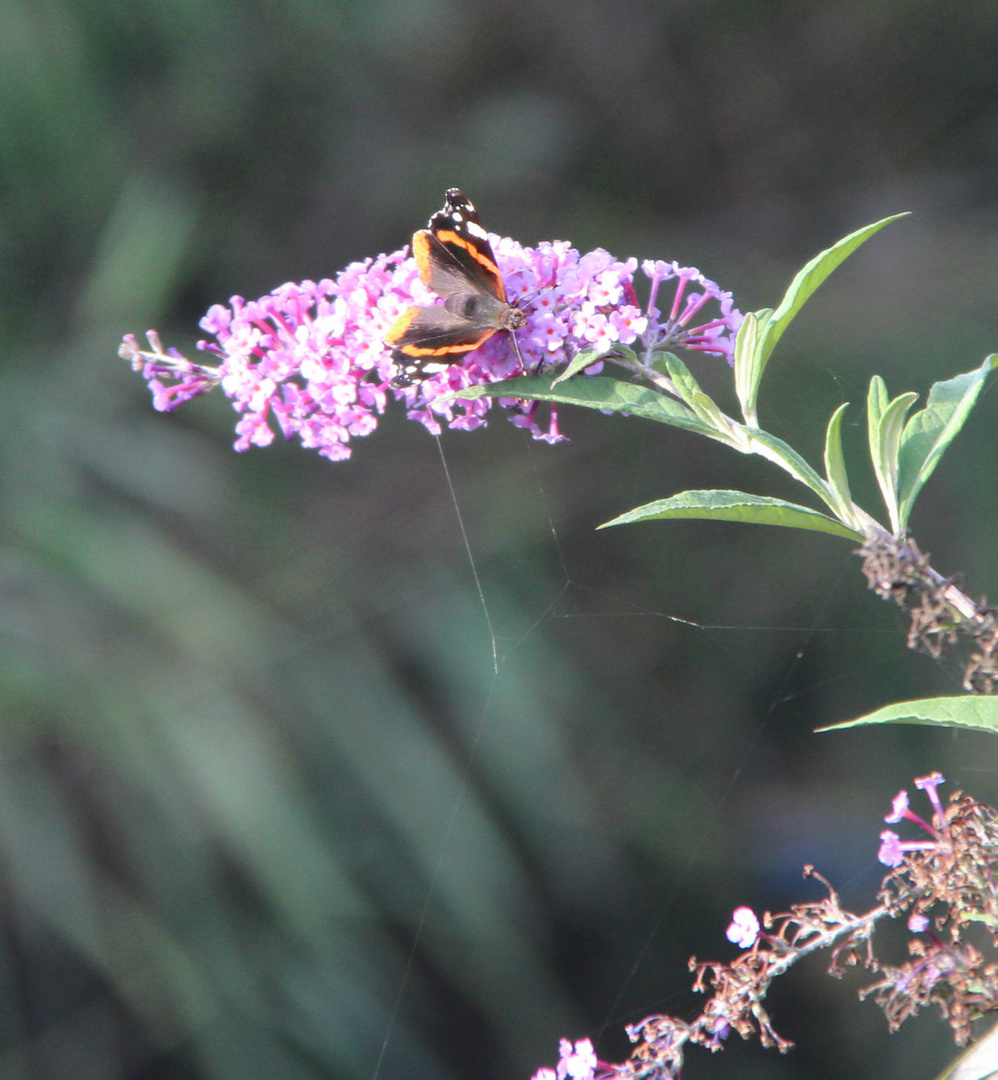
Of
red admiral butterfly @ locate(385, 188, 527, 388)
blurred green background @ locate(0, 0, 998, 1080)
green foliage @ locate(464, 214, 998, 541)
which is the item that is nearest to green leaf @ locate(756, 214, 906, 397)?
green foliage @ locate(464, 214, 998, 541)

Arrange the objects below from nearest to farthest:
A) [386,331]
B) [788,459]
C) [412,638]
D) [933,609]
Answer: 1. [933,609]
2. [788,459]
3. [386,331]
4. [412,638]

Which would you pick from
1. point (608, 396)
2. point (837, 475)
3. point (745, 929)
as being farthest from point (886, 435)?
point (745, 929)

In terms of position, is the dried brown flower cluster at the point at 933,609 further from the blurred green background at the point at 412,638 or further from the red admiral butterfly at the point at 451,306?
the blurred green background at the point at 412,638

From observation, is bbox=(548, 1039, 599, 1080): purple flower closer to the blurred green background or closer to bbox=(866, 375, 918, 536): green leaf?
bbox=(866, 375, 918, 536): green leaf

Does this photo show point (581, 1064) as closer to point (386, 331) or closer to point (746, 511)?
point (746, 511)

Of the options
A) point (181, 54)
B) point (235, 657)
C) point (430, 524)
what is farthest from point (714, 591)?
point (181, 54)
